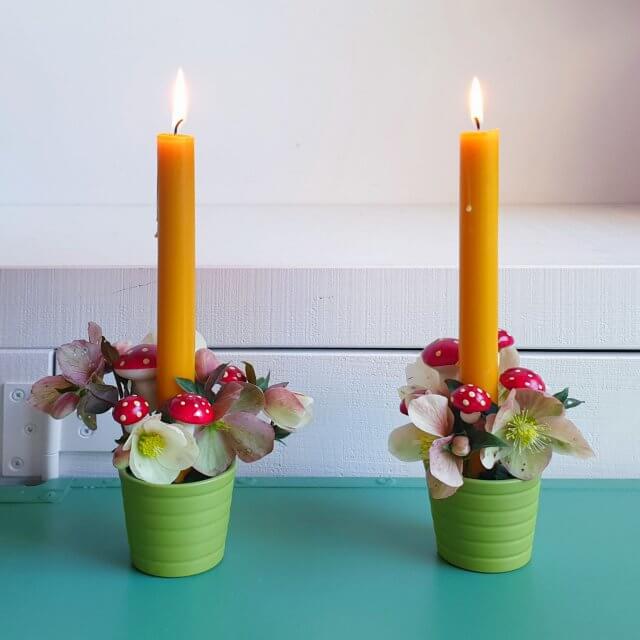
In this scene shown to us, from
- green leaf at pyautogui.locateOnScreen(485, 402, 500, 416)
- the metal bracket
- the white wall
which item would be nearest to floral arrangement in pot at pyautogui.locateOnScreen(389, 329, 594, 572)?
green leaf at pyautogui.locateOnScreen(485, 402, 500, 416)

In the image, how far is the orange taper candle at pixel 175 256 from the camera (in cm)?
39

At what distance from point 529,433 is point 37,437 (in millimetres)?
329

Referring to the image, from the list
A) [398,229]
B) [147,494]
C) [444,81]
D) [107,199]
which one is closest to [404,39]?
[444,81]

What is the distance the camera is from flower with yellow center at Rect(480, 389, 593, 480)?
0.39 metres

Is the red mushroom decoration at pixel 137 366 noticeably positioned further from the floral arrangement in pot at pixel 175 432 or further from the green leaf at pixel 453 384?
the green leaf at pixel 453 384

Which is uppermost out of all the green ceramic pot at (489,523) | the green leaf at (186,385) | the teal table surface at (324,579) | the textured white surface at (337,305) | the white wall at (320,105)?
the white wall at (320,105)

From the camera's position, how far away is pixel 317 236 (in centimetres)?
67

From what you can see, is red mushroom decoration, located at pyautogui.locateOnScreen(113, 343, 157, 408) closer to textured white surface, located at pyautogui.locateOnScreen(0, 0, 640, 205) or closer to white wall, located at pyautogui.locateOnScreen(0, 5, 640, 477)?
white wall, located at pyautogui.locateOnScreen(0, 5, 640, 477)

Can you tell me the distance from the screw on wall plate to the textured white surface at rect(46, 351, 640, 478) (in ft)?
0.21

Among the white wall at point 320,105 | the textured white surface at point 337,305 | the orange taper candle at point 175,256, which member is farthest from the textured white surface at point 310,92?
the orange taper candle at point 175,256

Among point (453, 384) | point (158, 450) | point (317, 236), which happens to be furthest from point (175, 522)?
point (317, 236)

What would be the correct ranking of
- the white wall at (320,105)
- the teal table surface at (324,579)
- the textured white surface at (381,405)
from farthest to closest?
the white wall at (320,105)
the textured white surface at (381,405)
the teal table surface at (324,579)

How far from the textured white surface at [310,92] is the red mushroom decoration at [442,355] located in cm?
46

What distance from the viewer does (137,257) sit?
582 millimetres
